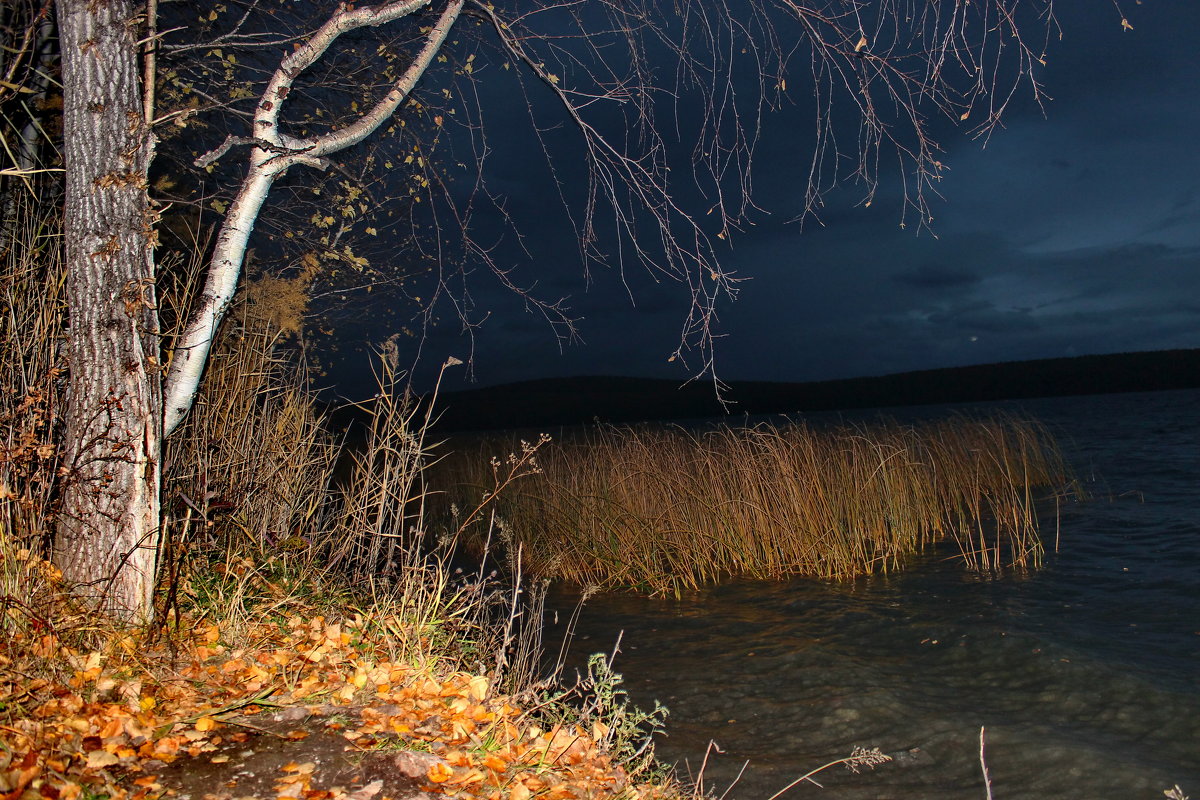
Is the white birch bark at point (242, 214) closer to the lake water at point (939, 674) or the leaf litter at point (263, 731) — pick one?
the leaf litter at point (263, 731)

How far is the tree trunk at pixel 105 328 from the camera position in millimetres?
2863

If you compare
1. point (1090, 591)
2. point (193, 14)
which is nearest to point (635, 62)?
point (193, 14)

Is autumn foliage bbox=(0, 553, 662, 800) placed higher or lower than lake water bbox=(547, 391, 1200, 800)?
higher

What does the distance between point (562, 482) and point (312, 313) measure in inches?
117

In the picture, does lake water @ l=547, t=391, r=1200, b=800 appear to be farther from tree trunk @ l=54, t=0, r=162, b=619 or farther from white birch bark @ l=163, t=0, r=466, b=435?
white birch bark @ l=163, t=0, r=466, b=435

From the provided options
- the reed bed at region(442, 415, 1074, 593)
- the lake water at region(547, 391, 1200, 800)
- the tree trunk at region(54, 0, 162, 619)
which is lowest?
the lake water at region(547, 391, 1200, 800)

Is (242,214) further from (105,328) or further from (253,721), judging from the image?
(253,721)

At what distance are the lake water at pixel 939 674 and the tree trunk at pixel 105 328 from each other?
2564 mm

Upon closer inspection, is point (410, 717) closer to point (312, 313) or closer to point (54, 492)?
point (54, 492)

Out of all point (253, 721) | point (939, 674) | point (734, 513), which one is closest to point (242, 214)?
point (253, 721)

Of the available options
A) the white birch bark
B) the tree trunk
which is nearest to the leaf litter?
the tree trunk

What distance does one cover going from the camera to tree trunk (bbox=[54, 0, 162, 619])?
2.86 meters

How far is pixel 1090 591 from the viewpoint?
6324 mm

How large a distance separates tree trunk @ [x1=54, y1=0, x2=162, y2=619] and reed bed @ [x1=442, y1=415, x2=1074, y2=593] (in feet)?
13.6
